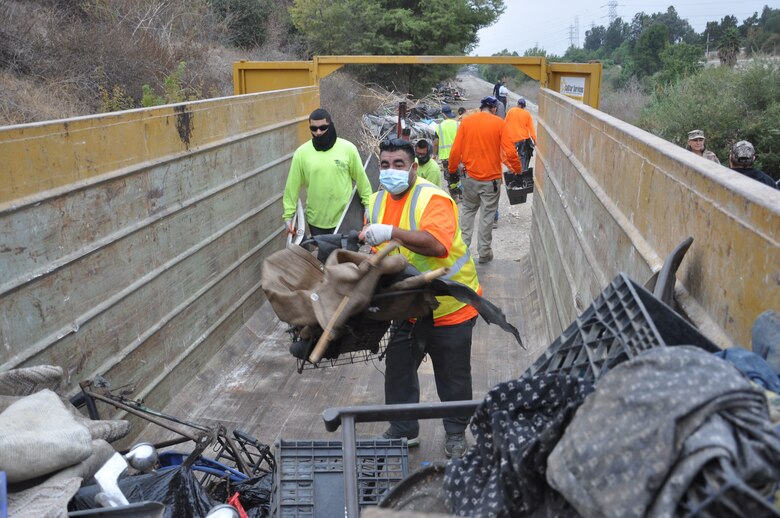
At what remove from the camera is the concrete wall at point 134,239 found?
3961 mm

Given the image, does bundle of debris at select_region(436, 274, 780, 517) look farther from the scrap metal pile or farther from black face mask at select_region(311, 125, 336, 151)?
the scrap metal pile

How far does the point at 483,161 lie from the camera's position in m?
9.98

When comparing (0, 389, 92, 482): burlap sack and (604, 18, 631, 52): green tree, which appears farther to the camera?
(604, 18, 631, 52): green tree

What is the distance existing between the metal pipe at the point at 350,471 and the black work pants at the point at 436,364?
2084 mm

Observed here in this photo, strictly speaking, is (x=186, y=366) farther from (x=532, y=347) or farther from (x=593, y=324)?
(x=593, y=324)

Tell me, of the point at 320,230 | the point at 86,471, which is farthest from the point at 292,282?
the point at 320,230

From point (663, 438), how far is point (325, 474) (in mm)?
2414

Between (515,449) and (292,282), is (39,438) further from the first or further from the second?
(515,449)

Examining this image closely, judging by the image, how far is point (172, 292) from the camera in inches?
225

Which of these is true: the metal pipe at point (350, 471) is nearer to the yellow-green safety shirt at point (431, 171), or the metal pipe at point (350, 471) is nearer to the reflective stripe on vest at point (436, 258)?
the reflective stripe on vest at point (436, 258)

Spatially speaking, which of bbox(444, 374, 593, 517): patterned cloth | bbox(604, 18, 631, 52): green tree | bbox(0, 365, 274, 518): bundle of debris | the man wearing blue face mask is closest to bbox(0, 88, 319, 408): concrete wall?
bbox(0, 365, 274, 518): bundle of debris

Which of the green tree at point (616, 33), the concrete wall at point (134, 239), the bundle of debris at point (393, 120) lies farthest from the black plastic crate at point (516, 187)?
the green tree at point (616, 33)

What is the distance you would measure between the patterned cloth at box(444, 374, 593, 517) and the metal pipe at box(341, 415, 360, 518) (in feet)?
1.35

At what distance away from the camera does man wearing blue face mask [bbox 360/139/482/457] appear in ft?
14.6
